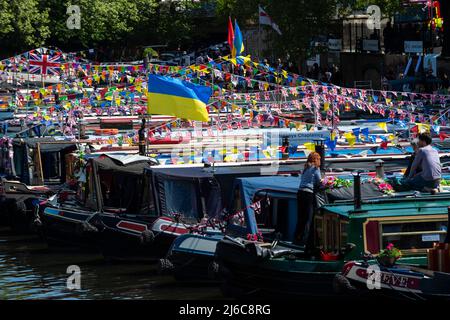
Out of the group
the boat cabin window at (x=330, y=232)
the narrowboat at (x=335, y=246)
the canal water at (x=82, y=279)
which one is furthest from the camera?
the canal water at (x=82, y=279)

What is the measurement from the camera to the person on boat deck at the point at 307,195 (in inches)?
784

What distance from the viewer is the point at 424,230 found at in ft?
60.8

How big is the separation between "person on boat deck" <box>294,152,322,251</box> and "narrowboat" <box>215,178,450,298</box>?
44 cm

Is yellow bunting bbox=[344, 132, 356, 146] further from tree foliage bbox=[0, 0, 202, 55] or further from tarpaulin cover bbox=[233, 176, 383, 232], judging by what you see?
tree foliage bbox=[0, 0, 202, 55]

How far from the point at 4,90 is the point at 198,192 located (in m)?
26.5

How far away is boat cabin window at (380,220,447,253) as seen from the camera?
60.1ft

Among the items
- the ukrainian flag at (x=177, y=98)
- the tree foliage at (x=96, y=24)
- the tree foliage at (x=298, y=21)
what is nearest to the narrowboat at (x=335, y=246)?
the ukrainian flag at (x=177, y=98)

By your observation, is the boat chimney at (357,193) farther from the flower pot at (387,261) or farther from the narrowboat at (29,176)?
the narrowboat at (29,176)

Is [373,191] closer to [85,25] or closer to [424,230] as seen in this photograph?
[424,230]

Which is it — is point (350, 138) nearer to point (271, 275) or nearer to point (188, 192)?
point (188, 192)

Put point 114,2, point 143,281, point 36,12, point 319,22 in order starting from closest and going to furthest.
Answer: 1. point 143,281
2. point 319,22
3. point 36,12
4. point 114,2

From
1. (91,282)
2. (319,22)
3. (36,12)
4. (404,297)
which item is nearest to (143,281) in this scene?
(91,282)

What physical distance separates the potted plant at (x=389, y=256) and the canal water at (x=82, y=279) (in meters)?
4.66

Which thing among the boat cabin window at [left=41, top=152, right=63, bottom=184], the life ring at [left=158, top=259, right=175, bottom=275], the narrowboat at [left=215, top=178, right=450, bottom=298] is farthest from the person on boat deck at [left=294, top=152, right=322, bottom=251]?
the boat cabin window at [left=41, top=152, right=63, bottom=184]
